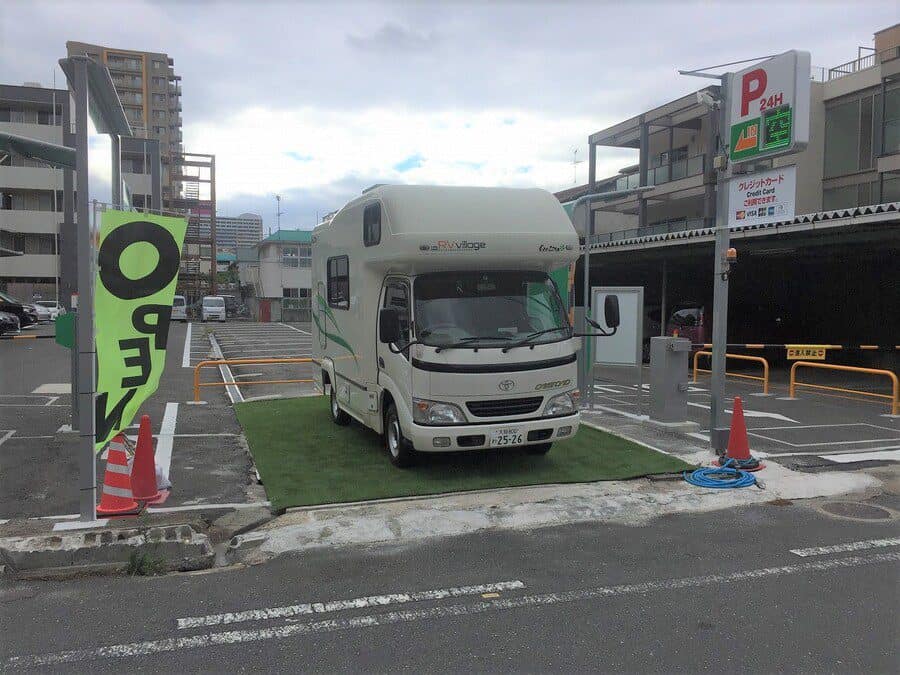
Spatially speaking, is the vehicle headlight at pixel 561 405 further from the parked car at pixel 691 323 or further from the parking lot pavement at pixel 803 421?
the parked car at pixel 691 323

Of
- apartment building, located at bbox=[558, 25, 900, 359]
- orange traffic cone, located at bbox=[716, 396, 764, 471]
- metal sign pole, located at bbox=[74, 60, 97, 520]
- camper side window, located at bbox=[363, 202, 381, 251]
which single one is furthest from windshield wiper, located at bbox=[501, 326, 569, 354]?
apartment building, located at bbox=[558, 25, 900, 359]

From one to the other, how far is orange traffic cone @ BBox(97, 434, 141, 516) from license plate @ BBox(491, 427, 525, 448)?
3.41 metres

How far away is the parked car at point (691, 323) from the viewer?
21219 mm

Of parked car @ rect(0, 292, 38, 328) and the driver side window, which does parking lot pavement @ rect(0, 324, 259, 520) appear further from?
parked car @ rect(0, 292, 38, 328)

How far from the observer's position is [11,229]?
49.4 m

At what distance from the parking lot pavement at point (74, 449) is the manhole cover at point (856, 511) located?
5677 millimetres

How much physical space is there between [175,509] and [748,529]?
17.2 ft

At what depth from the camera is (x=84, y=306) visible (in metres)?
5.47

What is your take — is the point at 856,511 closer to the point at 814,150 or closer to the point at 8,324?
the point at 814,150

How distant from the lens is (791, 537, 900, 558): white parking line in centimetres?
544

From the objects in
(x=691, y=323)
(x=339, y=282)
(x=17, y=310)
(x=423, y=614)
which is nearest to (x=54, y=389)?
(x=339, y=282)

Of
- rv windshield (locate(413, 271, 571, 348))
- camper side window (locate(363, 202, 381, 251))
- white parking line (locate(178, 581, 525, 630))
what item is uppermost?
camper side window (locate(363, 202, 381, 251))

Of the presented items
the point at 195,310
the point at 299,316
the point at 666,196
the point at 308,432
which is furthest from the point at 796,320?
the point at 195,310

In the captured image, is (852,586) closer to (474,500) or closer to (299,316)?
(474,500)
